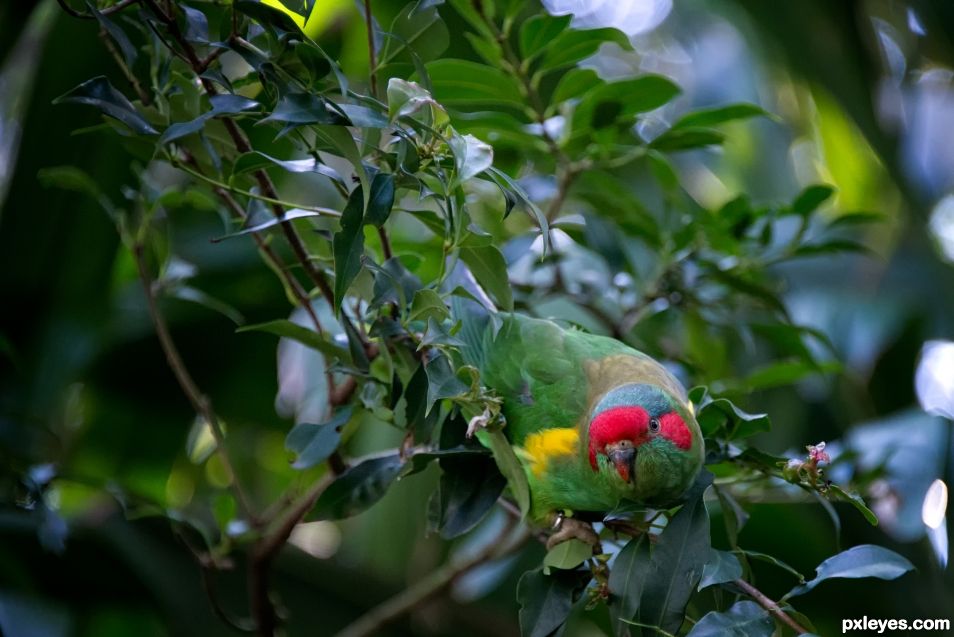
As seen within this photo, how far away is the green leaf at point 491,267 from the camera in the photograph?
74 cm

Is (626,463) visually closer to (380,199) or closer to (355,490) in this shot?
(355,490)

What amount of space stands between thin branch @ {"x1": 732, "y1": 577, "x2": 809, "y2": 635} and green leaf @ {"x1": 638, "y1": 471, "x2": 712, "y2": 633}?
0.04m

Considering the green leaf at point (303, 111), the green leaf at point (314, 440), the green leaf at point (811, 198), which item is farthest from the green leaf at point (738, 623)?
the green leaf at point (811, 198)

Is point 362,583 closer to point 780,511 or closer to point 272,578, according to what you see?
point 272,578

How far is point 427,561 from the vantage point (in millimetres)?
1839

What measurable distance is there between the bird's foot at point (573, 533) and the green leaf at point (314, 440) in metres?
0.24

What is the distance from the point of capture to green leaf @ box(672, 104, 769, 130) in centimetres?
106

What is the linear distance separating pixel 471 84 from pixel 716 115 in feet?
1.01

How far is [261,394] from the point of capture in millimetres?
1692

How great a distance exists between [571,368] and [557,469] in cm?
12

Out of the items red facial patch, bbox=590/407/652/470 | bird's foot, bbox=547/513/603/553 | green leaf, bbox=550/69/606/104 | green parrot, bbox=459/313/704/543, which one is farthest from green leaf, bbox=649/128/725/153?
bird's foot, bbox=547/513/603/553

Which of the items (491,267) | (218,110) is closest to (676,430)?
(491,267)

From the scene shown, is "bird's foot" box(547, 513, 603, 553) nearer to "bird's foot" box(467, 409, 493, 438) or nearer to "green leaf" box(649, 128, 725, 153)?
"bird's foot" box(467, 409, 493, 438)

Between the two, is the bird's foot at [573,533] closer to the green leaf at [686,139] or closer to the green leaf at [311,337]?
the green leaf at [311,337]
